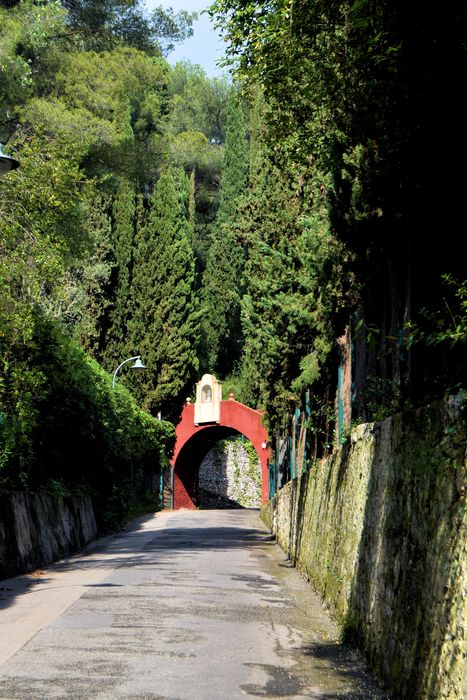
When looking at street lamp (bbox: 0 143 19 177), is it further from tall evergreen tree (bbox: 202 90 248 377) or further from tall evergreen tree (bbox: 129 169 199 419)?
tall evergreen tree (bbox: 202 90 248 377)

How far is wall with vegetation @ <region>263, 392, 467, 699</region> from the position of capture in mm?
5312

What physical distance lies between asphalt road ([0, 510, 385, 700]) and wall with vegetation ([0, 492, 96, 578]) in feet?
1.38

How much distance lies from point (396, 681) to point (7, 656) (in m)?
2.80

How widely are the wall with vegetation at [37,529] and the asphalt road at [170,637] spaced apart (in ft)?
1.38

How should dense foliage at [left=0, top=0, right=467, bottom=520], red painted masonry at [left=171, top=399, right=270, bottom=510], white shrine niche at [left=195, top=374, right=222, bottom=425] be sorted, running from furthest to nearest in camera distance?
red painted masonry at [left=171, top=399, right=270, bottom=510] < white shrine niche at [left=195, top=374, right=222, bottom=425] < dense foliage at [left=0, top=0, right=467, bottom=520]

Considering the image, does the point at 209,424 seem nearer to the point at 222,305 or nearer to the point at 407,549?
the point at 222,305

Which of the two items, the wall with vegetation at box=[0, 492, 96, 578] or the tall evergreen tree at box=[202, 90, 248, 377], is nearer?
the wall with vegetation at box=[0, 492, 96, 578]

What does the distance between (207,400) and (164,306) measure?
5.41m

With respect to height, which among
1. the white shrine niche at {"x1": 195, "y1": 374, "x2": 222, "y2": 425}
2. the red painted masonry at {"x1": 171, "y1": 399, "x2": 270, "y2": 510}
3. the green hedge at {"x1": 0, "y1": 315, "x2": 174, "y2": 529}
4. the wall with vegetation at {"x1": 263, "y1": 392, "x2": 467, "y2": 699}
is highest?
the white shrine niche at {"x1": 195, "y1": 374, "x2": 222, "y2": 425}

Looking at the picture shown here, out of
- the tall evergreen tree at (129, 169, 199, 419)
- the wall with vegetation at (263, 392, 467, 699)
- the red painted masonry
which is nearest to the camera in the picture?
the wall with vegetation at (263, 392, 467, 699)

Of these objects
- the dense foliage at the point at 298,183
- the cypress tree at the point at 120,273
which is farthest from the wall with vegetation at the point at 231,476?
the dense foliage at the point at 298,183

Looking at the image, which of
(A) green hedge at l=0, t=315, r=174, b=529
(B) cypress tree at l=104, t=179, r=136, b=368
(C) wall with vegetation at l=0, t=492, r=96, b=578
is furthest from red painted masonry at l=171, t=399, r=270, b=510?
(C) wall with vegetation at l=0, t=492, r=96, b=578

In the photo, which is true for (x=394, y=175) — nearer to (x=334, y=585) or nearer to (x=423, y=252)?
(x=423, y=252)

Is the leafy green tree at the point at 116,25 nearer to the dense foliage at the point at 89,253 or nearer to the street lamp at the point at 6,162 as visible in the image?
the dense foliage at the point at 89,253
